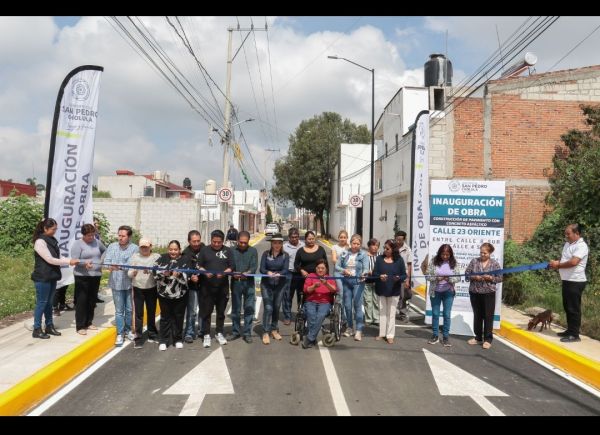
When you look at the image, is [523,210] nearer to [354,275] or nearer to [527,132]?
[527,132]

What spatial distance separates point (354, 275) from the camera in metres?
8.41

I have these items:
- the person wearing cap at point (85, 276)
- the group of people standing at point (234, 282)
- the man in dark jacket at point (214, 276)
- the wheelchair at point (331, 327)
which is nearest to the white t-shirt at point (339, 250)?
the group of people standing at point (234, 282)

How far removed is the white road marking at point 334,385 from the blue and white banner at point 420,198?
184 inches

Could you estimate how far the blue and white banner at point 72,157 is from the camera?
851cm

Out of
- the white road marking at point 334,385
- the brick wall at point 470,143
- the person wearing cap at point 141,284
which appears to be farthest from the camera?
the brick wall at point 470,143

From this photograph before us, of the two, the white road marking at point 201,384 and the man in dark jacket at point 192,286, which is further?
the man in dark jacket at point 192,286

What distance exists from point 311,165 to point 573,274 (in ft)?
141

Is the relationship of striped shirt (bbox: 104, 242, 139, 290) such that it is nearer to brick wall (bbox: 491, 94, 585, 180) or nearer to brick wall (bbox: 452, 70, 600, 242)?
brick wall (bbox: 452, 70, 600, 242)

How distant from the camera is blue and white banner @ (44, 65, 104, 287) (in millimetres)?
8508

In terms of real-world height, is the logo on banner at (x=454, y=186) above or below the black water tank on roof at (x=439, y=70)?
below

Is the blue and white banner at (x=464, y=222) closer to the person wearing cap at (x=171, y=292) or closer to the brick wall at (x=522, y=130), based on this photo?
the person wearing cap at (x=171, y=292)

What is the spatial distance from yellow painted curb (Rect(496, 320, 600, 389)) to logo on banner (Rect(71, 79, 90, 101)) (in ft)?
28.9

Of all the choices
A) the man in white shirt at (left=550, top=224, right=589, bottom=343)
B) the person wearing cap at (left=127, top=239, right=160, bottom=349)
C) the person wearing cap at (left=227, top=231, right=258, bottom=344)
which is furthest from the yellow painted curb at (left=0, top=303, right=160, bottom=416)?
the man in white shirt at (left=550, top=224, right=589, bottom=343)
